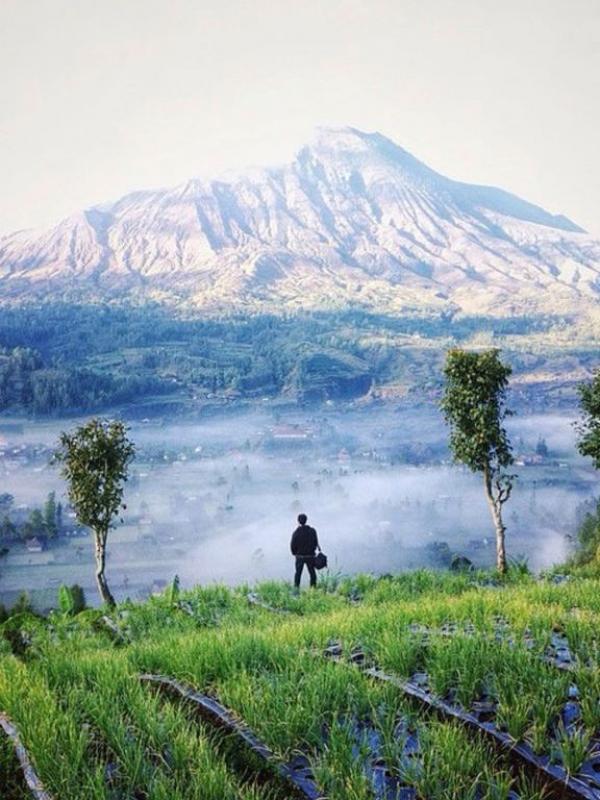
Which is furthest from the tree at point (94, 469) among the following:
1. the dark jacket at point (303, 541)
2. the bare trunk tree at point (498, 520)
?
the bare trunk tree at point (498, 520)

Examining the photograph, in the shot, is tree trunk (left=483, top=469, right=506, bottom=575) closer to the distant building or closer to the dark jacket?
the dark jacket

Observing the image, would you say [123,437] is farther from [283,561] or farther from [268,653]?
[283,561]

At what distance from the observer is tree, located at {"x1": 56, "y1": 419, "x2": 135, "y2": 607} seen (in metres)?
22.8

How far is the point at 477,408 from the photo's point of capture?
22.2m

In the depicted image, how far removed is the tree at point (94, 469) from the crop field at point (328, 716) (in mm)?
15738

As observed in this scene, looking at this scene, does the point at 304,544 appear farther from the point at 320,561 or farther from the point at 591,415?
the point at 591,415

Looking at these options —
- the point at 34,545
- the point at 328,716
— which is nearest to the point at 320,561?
the point at 328,716

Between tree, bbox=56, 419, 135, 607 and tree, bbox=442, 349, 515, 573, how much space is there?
10191mm

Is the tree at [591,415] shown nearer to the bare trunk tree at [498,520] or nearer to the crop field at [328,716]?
the bare trunk tree at [498,520]

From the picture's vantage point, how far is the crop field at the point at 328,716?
14.4ft

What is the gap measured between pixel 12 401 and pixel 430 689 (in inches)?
8235

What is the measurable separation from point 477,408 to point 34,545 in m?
117

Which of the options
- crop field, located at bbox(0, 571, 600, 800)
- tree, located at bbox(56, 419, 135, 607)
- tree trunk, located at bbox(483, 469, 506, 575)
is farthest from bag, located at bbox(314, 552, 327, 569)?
crop field, located at bbox(0, 571, 600, 800)

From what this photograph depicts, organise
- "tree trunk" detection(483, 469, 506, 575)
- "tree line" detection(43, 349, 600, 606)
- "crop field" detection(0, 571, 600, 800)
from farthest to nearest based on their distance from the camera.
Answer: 1. "tree line" detection(43, 349, 600, 606)
2. "tree trunk" detection(483, 469, 506, 575)
3. "crop field" detection(0, 571, 600, 800)
